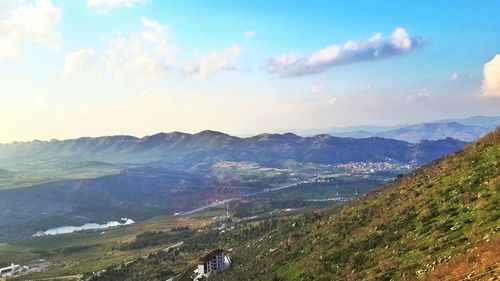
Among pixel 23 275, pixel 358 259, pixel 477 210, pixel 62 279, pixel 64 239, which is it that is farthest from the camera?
pixel 64 239

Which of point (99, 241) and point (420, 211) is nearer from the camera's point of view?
point (420, 211)

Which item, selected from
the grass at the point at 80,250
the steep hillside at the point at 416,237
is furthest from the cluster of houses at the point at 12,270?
the steep hillside at the point at 416,237

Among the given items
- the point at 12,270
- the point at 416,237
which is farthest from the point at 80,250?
the point at 416,237

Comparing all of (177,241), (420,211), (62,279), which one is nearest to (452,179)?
(420,211)

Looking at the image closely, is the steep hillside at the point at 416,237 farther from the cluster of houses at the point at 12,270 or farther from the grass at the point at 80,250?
the cluster of houses at the point at 12,270

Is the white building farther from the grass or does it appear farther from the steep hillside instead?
the grass

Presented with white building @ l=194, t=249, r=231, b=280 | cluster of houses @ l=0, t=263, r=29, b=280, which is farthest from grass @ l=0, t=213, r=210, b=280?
white building @ l=194, t=249, r=231, b=280

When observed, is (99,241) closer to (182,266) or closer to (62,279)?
(62,279)
